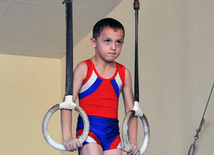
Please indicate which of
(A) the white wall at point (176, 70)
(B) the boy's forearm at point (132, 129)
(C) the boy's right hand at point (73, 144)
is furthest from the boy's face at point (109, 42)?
(A) the white wall at point (176, 70)

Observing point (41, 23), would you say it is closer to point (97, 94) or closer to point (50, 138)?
point (97, 94)

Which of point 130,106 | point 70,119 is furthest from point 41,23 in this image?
point 70,119

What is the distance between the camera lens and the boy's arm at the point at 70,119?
1706 mm

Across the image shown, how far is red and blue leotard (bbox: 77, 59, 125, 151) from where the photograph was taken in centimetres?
189

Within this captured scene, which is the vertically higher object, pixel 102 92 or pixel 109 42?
pixel 109 42

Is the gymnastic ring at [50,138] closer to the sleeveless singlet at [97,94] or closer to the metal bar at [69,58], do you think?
the metal bar at [69,58]

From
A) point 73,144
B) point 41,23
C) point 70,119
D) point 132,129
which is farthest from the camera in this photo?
point 41,23

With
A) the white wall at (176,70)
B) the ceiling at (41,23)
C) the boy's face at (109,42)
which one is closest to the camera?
the boy's face at (109,42)

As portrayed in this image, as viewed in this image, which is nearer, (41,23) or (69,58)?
(69,58)

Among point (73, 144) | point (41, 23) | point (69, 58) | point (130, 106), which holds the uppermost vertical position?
point (41, 23)

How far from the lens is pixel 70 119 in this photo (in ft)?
5.93

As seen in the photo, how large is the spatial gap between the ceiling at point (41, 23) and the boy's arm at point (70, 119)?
2.20m

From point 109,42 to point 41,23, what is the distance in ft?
8.96

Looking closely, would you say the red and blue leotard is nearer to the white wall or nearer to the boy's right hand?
the boy's right hand
